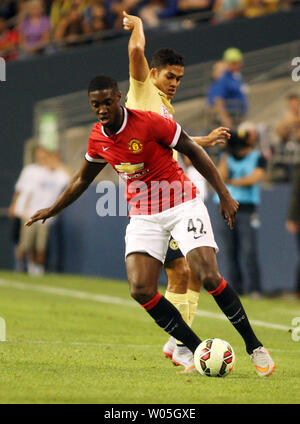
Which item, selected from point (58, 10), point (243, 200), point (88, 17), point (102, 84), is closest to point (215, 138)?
point (102, 84)

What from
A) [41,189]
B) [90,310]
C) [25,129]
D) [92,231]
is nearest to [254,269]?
[90,310]

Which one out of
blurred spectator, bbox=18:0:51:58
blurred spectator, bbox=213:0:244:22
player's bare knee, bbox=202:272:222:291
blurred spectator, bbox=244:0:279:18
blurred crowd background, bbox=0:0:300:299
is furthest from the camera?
blurred spectator, bbox=18:0:51:58

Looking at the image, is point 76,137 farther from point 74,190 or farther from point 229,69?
point 74,190

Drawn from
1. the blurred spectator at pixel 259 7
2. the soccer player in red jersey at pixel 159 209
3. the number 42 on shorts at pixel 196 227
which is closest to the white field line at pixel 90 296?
the soccer player in red jersey at pixel 159 209

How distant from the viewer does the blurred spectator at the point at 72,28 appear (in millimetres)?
20328

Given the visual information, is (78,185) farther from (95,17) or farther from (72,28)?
(72,28)

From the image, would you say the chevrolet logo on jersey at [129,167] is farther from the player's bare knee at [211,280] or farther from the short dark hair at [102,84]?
the player's bare knee at [211,280]

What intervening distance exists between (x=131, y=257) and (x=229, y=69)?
8.93m

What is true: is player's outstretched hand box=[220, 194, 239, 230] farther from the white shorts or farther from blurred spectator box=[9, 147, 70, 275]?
blurred spectator box=[9, 147, 70, 275]

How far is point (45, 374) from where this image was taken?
6.86 metres

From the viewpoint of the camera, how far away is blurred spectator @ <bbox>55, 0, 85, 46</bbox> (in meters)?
20.3

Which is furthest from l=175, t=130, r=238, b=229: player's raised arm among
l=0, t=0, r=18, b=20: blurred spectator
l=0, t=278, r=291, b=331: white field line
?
l=0, t=0, r=18, b=20: blurred spectator

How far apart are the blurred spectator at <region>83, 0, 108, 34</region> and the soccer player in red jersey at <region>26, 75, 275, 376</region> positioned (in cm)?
1343

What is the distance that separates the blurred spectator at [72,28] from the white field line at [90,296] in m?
6.34
